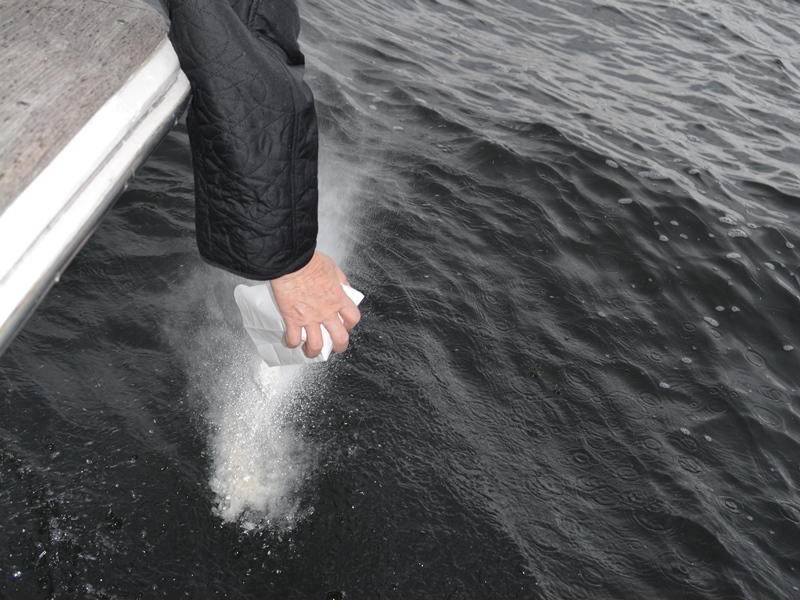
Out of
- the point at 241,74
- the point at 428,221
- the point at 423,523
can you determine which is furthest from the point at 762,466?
the point at 241,74

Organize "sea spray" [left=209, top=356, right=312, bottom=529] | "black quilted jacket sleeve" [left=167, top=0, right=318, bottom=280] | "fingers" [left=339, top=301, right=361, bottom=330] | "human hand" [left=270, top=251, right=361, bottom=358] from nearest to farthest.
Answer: "black quilted jacket sleeve" [left=167, top=0, right=318, bottom=280], "human hand" [left=270, top=251, right=361, bottom=358], "fingers" [left=339, top=301, right=361, bottom=330], "sea spray" [left=209, top=356, right=312, bottom=529]

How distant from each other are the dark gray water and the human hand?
53.5 inches

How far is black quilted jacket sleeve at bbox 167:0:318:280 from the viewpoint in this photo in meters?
1.69

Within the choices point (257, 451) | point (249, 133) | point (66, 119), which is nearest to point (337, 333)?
point (249, 133)

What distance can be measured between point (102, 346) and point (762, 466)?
384 cm

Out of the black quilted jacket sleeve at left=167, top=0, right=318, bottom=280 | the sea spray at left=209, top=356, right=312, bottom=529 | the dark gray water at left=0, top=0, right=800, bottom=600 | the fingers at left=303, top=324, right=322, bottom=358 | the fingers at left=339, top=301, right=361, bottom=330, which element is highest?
the black quilted jacket sleeve at left=167, top=0, right=318, bottom=280

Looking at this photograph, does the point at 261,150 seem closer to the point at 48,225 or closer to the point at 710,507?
the point at 48,225

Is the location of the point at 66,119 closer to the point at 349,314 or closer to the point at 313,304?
the point at 313,304

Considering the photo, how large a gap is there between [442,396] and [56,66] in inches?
116

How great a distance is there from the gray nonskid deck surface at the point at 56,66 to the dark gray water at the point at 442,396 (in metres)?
2.15

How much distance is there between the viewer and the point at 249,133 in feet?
5.81

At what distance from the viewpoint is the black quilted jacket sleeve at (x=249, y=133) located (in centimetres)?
169

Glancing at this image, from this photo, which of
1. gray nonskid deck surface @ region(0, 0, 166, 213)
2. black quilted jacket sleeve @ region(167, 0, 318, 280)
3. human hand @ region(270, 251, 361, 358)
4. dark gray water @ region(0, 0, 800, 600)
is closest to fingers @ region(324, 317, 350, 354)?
human hand @ region(270, 251, 361, 358)

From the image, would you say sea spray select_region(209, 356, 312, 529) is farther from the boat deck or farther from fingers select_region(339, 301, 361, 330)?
the boat deck
